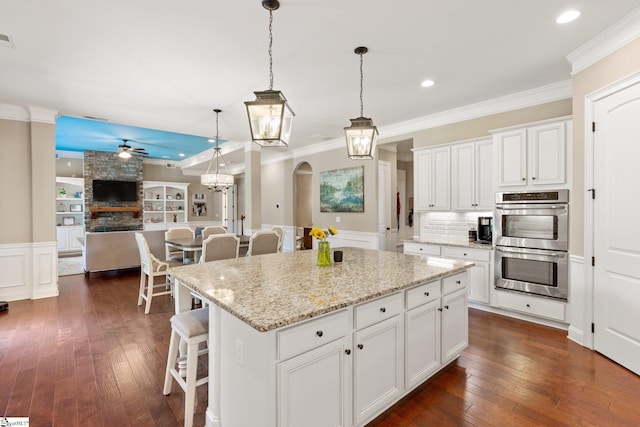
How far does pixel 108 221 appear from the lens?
9.01 meters

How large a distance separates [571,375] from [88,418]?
3.62 m

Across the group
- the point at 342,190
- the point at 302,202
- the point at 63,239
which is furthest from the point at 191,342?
the point at 63,239

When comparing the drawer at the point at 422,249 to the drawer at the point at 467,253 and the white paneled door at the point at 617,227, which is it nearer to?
the drawer at the point at 467,253

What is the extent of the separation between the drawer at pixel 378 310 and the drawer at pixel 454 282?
0.60 metres

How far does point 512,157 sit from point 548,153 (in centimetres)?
36

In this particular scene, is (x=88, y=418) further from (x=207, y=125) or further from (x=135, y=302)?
(x=207, y=125)

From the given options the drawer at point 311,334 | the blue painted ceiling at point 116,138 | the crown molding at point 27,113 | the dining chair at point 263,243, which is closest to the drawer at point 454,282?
the drawer at point 311,334

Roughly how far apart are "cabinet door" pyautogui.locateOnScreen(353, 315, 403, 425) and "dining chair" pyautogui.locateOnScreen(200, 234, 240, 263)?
2.86 m

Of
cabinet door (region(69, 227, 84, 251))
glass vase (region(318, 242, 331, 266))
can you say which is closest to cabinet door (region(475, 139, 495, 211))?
glass vase (region(318, 242, 331, 266))

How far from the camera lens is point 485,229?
4.28 metres

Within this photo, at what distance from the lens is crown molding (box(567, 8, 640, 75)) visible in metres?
2.45

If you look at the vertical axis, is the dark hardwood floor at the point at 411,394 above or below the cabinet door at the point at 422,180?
below

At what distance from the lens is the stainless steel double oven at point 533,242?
336 cm

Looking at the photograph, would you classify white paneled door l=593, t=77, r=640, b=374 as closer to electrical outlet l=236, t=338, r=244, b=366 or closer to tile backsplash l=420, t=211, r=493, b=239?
tile backsplash l=420, t=211, r=493, b=239
